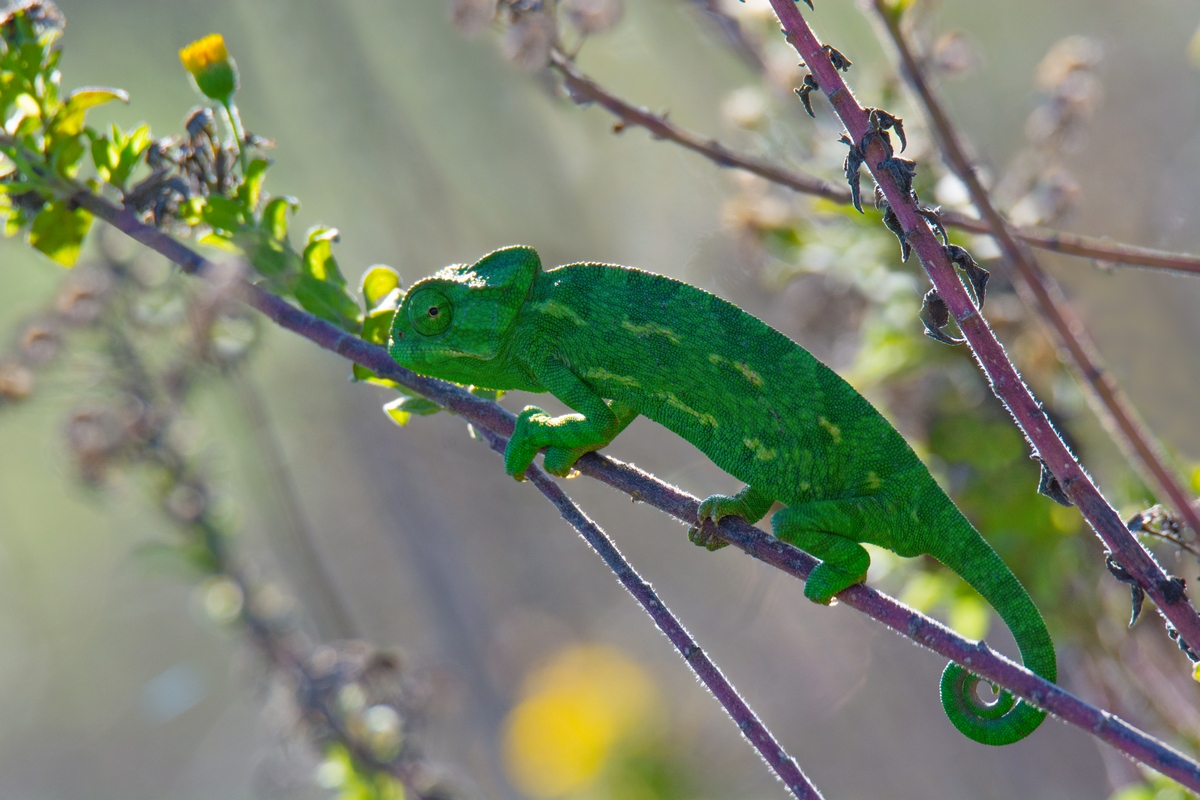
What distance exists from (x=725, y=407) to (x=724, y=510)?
14cm

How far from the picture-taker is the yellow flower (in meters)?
1.32

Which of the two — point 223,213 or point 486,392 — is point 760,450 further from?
point 223,213

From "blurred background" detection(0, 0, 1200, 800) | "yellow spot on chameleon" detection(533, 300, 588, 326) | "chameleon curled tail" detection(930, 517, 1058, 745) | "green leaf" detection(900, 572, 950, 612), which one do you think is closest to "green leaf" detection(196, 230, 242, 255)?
"yellow spot on chameleon" detection(533, 300, 588, 326)

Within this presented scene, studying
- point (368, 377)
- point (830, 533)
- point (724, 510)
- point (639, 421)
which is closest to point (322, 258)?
point (368, 377)

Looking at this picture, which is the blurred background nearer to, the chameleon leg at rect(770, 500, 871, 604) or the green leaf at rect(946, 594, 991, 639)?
the green leaf at rect(946, 594, 991, 639)

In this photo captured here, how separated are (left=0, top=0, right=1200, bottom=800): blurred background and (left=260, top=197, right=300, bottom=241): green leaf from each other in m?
0.93

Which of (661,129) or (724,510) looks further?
(661,129)

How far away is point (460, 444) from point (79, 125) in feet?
10.7

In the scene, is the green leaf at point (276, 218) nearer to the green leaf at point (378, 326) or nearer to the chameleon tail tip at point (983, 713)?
the green leaf at point (378, 326)

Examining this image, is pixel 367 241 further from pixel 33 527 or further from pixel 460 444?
pixel 33 527

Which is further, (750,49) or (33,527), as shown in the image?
(33,527)

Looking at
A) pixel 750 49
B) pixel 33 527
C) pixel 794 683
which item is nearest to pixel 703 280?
pixel 750 49

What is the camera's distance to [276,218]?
4.53ft

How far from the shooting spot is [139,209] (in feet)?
4.47
